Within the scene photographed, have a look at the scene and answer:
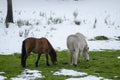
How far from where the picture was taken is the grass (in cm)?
1139

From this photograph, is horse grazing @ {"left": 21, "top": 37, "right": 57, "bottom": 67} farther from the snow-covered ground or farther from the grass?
the snow-covered ground

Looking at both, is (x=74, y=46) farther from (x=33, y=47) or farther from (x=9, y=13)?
(x=9, y=13)

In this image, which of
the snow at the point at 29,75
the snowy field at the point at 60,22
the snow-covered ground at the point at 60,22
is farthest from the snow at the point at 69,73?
the snow-covered ground at the point at 60,22

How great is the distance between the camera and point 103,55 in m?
15.6

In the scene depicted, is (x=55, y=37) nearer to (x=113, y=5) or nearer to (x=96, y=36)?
(x=96, y=36)

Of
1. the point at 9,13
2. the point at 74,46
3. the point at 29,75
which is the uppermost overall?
the point at 9,13

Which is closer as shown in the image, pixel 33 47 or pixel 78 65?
pixel 33 47

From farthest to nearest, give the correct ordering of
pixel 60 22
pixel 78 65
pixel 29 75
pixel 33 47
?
pixel 60 22
pixel 78 65
pixel 33 47
pixel 29 75

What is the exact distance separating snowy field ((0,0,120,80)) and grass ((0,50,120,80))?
1.85 meters

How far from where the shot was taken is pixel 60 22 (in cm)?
2405

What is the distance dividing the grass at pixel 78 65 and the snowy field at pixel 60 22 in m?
1.85

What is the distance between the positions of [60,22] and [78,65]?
36.1 feet

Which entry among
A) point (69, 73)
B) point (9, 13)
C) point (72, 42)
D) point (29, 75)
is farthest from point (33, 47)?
point (9, 13)

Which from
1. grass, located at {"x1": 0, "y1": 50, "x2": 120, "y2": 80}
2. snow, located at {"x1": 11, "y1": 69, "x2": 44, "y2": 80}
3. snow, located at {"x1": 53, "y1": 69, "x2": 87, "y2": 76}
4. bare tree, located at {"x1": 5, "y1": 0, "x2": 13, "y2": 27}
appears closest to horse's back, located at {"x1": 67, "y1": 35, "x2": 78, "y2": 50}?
grass, located at {"x1": 0, "y1": 50, "x2": 120, "y2": 80}
